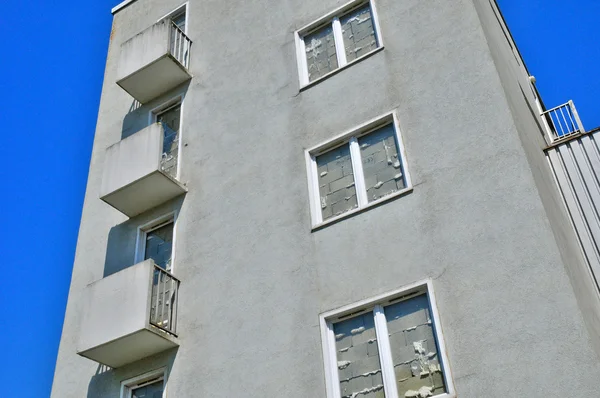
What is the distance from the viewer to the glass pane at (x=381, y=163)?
36.4ft

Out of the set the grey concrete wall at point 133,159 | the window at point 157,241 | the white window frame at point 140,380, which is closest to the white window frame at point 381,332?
the white window frame at point 140,380

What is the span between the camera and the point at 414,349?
9.49 meters

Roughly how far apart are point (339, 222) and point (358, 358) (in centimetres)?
222

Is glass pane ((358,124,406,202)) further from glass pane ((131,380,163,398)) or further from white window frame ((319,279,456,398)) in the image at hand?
glass pane ((131,380,163,398))

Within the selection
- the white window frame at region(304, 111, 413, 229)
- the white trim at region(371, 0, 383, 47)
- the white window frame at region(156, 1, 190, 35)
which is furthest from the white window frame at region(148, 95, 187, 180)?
the white trim at region(371, 0, 383, 47)

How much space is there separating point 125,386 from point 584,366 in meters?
7.76

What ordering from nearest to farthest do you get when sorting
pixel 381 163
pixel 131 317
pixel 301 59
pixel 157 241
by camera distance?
pixel 381 163 < pixel 131 317 < pixel 301 59 < pixel 157 241

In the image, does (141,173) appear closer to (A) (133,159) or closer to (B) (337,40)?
(A) (133,159)

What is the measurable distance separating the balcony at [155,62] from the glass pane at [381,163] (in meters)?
5.62

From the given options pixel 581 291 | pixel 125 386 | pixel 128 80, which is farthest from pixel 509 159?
pixel 128 80

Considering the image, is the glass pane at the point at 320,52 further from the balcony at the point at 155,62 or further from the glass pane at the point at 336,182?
the balcony at the point at 155,62

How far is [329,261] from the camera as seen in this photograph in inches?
424

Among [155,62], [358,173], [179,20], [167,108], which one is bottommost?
[358,173]

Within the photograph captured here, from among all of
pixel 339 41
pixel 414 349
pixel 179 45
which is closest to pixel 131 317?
pixel 414 349
